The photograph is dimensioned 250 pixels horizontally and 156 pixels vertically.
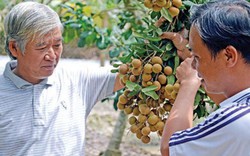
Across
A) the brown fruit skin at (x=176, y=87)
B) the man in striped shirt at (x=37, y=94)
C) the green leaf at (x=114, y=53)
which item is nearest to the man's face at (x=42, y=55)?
the man in striped shirt at (x=37, y=94)

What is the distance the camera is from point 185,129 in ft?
4.29

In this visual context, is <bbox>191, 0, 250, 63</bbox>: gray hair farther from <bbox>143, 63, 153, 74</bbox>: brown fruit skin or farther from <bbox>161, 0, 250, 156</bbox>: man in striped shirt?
<bbox>143, 63, 153, 74</bbox>: brown fruit skin

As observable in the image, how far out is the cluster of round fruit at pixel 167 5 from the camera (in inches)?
62.2

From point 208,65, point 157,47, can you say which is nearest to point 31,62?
point 157,47

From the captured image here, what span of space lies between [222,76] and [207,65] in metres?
0.05

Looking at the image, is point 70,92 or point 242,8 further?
point 70,92

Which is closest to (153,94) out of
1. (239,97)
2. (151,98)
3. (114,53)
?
(151,98)

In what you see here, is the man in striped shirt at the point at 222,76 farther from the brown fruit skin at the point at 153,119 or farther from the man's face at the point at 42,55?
the man's face at the point at 42,55

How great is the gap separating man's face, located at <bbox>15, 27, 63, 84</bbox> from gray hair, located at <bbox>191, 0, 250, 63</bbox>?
0.70 meters

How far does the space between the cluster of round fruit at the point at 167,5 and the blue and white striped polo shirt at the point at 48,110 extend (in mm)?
436

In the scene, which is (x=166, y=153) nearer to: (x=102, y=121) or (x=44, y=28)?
(x=44, y=28)

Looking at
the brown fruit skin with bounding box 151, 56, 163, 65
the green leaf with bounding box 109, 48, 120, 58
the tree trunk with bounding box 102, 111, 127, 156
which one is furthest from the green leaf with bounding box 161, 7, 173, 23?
the tree trunk with bounding box 102, 111, 127, 156

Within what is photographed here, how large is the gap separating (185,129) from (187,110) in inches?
2.4

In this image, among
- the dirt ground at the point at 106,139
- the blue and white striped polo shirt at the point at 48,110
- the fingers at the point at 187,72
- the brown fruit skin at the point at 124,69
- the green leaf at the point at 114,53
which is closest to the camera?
the fingers at the point at 187,72
